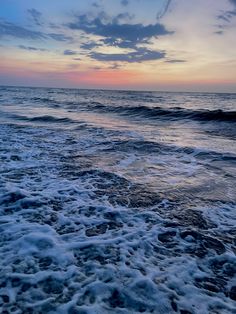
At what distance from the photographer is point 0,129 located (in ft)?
42.8

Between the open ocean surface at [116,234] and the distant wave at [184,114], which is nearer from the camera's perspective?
the open ocean surface at [116,234]

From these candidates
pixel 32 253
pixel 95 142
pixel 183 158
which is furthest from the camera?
pixel 95 142

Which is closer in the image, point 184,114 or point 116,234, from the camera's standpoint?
point 116,234

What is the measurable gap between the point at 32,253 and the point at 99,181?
289 cm

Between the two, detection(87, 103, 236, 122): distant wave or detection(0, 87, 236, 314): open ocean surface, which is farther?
detection(87, 103, 236, 122): distant wave

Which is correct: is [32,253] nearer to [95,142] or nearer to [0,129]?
[95,142]

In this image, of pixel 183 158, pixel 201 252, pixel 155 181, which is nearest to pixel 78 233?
pixel 201 252

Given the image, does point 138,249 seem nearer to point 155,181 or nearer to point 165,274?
point 165,274

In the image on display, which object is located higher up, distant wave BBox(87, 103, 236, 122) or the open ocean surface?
distant wave BBox(87, 103, 236, 122)

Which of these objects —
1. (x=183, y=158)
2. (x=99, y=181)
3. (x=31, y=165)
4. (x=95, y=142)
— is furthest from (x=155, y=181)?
(x=95, y=142)

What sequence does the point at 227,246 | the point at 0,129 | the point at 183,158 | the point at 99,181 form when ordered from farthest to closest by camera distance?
1. the point at 0,129
2. the point at 183,158
3. the point at 99,181
4. the point at 227,246

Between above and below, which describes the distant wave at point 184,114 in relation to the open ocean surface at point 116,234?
above

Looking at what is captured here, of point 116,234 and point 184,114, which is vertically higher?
point 184,114

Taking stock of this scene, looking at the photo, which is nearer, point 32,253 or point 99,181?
point 32,253
